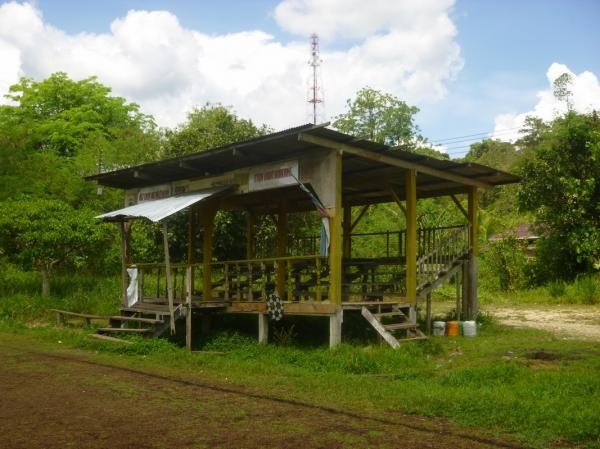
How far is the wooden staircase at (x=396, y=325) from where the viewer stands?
460 inches

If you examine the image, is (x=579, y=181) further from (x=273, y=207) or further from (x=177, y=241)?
(x=177, y=241)

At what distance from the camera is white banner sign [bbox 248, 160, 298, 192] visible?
12.3 metres

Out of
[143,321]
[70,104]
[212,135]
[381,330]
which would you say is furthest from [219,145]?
[70,104]

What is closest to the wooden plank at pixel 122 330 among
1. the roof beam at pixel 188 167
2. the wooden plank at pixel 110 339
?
the wooden plank at pixel 110 339

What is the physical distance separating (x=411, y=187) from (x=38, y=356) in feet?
26.3

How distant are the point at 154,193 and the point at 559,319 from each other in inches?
435

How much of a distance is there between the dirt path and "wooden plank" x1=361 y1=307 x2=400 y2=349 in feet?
13.5

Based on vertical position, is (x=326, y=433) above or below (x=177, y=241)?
below

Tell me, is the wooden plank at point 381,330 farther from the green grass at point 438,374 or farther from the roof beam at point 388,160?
the roof beam at point 388,160

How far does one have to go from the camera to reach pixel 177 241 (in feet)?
70.6

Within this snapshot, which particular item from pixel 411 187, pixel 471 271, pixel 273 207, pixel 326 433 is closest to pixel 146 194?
pixel 273 207

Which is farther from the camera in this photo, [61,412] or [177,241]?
[177,241]

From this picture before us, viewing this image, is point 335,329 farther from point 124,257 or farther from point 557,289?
point 557,289

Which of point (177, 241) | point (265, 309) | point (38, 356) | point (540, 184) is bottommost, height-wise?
point (38, 356)
